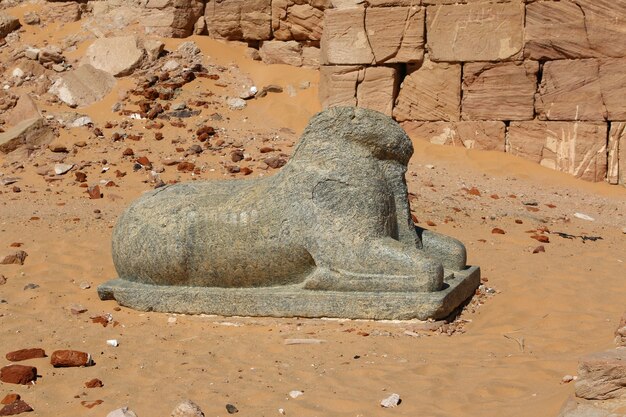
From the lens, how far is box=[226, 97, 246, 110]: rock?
12.4m

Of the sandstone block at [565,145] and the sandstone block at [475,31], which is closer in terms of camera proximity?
the sandstone block at [565,145]

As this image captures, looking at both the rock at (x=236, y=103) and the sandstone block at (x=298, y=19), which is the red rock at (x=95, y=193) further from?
the sandstone block at (x=298, y=19)

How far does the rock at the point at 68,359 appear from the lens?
5.09 m

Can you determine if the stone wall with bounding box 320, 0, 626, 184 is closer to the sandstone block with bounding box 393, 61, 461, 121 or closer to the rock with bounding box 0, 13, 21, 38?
the sandstone block with bounding box 393, 61, 461, 121

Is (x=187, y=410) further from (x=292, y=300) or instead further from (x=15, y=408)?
(x=292, y=300)

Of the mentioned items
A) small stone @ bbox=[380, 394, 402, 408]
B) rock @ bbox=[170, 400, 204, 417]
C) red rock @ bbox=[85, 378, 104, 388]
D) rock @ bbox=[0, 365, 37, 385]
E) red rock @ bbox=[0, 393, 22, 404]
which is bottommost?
red rock @ bbox=[85, 378, 104, 388]

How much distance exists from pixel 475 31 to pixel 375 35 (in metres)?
1.29

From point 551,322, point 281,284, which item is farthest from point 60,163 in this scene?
point 551,322

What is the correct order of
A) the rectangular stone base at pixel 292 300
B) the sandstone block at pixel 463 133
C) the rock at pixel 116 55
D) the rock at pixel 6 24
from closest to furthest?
the rectangular stone base at pixel 292 300 → the sandstone block at pixel 463 133 → the rock at pixel 116 55 → the rock at pixel 6 24

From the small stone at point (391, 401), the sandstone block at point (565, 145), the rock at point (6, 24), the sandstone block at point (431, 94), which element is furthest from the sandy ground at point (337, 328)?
the rock at point (6, 24)

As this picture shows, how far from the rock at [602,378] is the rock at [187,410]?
1717 mm

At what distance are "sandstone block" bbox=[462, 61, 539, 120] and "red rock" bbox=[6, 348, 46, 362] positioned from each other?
7539 millimetres

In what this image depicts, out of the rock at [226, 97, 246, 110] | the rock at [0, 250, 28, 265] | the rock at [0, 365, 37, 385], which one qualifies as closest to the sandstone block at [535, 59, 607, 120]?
the rock at [226, 97, 246, 110]

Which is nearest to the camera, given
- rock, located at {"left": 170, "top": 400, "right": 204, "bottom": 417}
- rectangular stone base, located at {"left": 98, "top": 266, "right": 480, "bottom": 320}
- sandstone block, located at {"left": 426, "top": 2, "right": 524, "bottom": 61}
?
rock, located at {"left": 170, "top": 400, "right": 204, "bottom": 417}
